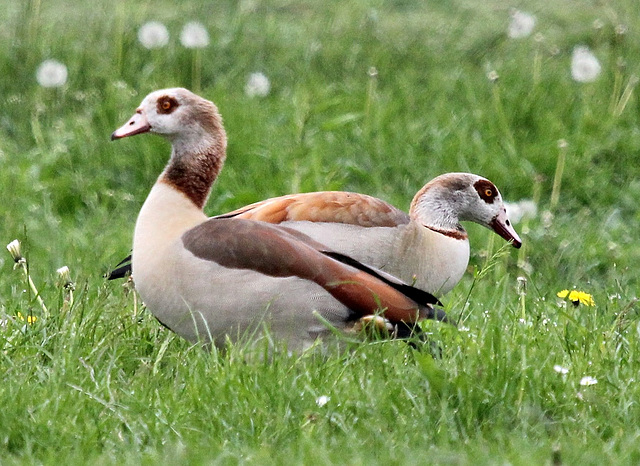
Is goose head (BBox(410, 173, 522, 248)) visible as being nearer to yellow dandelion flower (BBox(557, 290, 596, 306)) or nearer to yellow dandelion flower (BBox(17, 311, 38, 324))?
yellow dandelion flower (BBox(557, 290, 596, 306))

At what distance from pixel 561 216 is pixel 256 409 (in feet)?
12.1

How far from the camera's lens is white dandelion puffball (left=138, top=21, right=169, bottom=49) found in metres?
7.79

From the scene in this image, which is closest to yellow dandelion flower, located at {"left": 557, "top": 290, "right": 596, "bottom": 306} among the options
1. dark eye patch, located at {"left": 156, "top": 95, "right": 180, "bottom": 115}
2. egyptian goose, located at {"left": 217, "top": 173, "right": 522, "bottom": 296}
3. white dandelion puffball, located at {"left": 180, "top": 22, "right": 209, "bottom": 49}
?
egyptian goose, located at {"left": 217, "top": 173, "right": 522, "bottom": 296}

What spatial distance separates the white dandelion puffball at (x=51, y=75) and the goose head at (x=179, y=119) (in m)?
3.05

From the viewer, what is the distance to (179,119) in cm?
463

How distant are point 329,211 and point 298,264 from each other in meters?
0.72

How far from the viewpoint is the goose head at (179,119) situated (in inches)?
182

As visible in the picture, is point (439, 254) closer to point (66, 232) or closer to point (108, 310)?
point (108, 310)

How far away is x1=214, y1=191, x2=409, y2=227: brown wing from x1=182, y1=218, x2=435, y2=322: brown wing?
21.7 inches

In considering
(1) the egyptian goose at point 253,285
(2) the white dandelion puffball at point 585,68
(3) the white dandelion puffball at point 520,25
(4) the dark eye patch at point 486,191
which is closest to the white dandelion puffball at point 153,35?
(3) the white dandelion puffball at point 520,25

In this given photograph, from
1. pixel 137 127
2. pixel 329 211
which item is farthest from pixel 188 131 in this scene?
pixel 329 211

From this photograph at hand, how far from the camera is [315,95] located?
7664 mm

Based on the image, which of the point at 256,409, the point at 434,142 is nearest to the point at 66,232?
the point at 434,142

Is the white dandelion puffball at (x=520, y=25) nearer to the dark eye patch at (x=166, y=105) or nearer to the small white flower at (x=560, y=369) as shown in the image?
the dark eye patch at (x=166, y=105)
